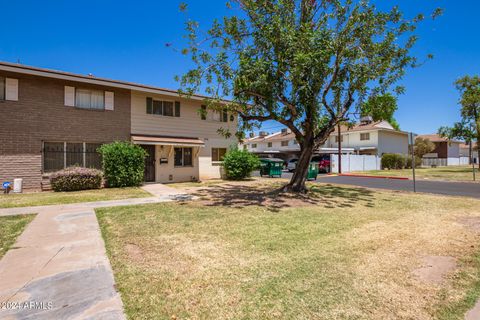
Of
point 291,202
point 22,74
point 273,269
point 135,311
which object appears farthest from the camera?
point 22,74

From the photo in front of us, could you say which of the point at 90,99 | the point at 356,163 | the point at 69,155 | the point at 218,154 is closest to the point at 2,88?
the point at 90,99

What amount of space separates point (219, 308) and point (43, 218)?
6552 mm

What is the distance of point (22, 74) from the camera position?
465 inches

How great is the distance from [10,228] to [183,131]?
11447 millimetres

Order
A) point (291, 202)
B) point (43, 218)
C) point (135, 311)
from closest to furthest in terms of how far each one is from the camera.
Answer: point (135, 311), point (43, 218), point (291, 202)

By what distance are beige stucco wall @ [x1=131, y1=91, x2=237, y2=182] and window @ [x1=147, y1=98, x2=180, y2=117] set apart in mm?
227

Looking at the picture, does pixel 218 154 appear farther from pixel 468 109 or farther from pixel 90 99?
pixel 468 109

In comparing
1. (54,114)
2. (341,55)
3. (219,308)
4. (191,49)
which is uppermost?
(191,49)

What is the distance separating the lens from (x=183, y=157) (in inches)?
664

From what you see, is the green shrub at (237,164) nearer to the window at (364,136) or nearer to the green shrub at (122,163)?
the green shrub at (122,163)

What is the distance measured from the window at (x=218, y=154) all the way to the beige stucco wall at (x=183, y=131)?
0.96 feet

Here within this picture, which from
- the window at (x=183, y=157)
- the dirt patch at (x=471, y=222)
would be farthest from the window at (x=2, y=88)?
the dirt patch at (x=471, y=222)

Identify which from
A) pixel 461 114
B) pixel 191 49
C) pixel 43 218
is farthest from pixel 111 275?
pixel 461 114

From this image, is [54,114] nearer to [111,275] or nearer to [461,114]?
[111,275]
